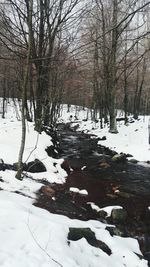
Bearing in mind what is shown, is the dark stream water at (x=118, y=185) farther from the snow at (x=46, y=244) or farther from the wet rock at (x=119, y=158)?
the snow at (x=46, y=244)

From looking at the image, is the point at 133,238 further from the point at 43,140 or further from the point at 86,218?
the point at 43,140

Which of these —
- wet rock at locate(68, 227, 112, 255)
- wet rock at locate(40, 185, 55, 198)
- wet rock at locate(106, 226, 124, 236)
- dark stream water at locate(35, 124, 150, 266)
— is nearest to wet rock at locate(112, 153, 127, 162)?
dark stream water at locate(35, 124, 150, 266)

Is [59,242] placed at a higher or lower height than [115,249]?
higher

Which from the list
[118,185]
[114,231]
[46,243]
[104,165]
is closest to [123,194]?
[118,185]

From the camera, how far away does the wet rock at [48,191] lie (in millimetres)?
8421

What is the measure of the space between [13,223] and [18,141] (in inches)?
298

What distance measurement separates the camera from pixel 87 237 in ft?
18.6

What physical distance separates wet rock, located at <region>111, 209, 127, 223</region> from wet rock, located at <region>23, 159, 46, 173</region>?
131 inches

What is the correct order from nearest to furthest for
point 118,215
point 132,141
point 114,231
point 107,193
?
point 114,231 → point 118,215 → point 107,193 → point 132,141

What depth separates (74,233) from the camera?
A: 557cm

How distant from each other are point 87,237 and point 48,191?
3.09 metres

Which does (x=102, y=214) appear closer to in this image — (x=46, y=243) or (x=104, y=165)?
(x=46, y=243)

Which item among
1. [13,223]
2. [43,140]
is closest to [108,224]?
[13,223]

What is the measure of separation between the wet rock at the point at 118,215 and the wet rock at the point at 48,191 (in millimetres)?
1688
